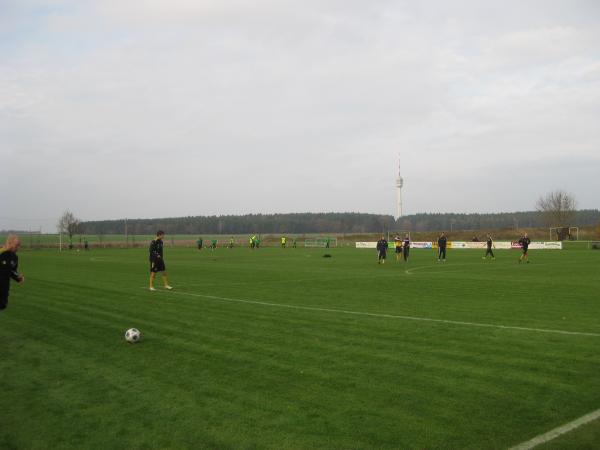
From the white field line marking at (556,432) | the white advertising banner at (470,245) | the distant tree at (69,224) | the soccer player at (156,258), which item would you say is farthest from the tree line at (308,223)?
the white field line marking at (556,432)

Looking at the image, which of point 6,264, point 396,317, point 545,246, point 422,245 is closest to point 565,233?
point 545,246

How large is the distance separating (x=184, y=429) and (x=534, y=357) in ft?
16.5

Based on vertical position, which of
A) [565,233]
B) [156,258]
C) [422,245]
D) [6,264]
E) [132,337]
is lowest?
[422,245]

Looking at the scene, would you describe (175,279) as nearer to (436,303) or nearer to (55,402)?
(436,303)

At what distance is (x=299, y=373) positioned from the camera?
7047 mm

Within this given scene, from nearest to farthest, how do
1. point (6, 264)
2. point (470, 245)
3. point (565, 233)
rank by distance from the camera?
point (6, 264) < point (470, 245) < point (565, 233)

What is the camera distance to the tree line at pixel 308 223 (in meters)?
141

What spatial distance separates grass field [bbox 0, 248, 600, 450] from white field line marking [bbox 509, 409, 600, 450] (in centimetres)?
9

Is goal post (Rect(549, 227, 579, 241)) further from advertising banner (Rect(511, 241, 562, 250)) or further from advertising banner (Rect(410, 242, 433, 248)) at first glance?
advertising banner (Rect(410, 242, 433, 248))

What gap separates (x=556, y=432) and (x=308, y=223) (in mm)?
158193

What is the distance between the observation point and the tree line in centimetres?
14100

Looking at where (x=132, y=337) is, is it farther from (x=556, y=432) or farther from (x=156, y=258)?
(x=156, y=258)

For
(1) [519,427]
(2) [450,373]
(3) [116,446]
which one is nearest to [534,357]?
(2) [450,373]

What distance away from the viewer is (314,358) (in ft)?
25.6
